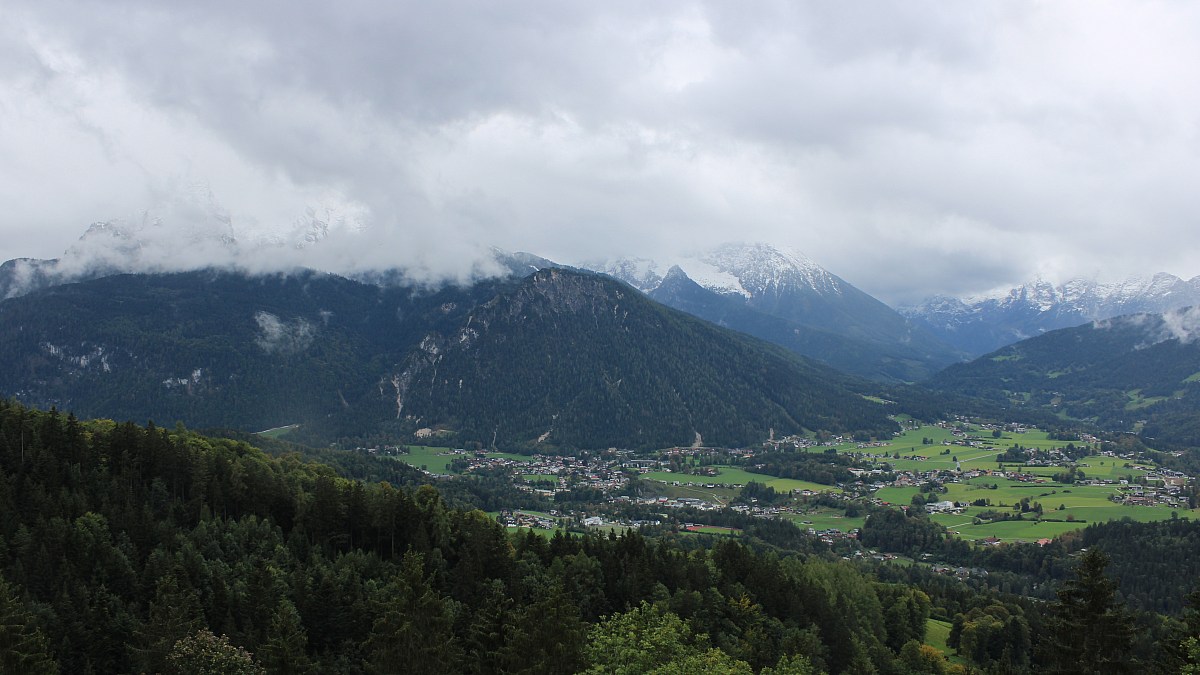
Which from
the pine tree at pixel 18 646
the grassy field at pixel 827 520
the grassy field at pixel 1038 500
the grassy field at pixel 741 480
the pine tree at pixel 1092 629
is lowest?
the grassy field at pixel 827 520

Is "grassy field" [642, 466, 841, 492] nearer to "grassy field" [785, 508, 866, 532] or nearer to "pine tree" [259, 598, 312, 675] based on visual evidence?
"grassy field" [785, 508, 866, 532]

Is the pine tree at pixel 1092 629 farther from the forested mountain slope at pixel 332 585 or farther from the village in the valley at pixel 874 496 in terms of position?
the village in the valley at pixel 874 496

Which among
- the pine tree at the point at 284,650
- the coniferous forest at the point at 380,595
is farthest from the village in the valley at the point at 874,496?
the pine tree at the point at 284,650

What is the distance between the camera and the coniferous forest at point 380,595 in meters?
38.0

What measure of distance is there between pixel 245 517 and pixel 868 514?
113m

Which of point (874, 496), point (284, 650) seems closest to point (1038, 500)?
point (874, 496)

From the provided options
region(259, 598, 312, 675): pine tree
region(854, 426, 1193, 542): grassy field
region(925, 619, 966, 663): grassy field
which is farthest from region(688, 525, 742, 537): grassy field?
region(259, 598, 312, 675): pine tree

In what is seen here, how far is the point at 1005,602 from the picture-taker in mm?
87125

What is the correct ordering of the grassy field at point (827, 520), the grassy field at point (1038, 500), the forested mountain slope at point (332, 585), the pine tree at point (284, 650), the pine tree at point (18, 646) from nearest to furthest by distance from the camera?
the pine tree at point (18, 646) < the pine tree at point (284, 650) < the forested mountain slope at point (332, 585) < the grassy field at point (1038, 500) < the grassy field at point (827, 520)

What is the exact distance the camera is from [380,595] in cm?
5431

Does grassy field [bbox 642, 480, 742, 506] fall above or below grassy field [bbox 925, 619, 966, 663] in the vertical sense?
above

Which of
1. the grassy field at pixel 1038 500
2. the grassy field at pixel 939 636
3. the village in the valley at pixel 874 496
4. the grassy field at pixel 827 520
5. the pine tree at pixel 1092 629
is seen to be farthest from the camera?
the grassy field at pixel 827 520

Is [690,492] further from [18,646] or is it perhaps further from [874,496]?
[18,646]

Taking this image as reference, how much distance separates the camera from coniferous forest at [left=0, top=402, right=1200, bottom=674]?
3797cm
